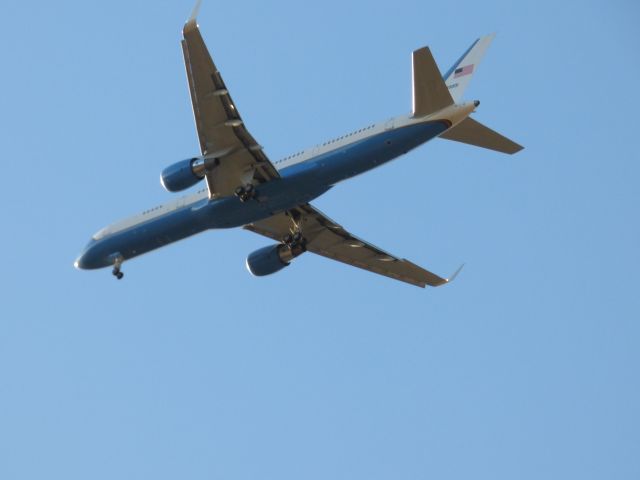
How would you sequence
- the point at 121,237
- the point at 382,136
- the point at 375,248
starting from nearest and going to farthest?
the point at 382,136, the point at 121,237, the point at 375,248

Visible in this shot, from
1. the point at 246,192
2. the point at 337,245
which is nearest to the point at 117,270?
the point at 246,192

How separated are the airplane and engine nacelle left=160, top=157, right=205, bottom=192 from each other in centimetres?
4

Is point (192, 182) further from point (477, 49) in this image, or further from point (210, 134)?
point (477, 49)

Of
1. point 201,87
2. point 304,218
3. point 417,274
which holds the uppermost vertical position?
point 201,87

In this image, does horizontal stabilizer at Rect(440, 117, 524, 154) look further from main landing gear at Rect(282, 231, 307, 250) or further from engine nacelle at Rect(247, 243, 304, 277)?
engine nacelle at Rect(247, 243, 304, 277)

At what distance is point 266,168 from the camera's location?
1786 inches

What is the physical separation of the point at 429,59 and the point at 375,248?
13.9 m

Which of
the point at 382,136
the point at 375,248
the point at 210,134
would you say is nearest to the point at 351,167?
the point at 382,136

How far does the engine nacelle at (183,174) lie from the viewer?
45.3 metres

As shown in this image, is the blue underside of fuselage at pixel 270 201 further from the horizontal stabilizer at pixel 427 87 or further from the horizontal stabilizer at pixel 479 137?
the horizontal stabilizer at pixel 479 137

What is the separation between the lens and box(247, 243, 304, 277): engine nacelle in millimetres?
51219

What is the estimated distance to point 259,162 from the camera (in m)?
45.2

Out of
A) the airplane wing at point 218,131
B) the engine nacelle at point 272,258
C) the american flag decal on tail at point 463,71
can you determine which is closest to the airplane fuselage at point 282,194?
the airplane wing at point 218,131

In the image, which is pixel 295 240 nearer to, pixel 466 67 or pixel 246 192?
pixel 246 192
